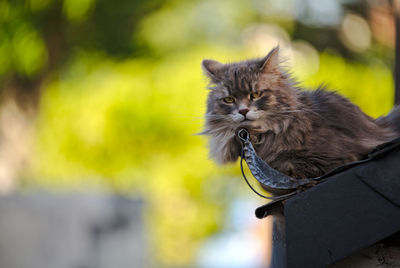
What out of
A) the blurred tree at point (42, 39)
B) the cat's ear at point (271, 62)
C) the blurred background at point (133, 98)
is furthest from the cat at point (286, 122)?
the blurred tree at point (42, 39)

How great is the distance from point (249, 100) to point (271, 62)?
0.32 m

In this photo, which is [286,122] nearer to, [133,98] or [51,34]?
[133,98]

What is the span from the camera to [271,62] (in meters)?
3.42

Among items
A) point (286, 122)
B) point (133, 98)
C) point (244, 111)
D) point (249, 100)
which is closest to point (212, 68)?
point (249, 100)

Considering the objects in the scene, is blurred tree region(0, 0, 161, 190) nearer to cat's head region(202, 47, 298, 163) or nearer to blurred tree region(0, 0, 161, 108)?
blurred tree region(0, 0, 161, 108)

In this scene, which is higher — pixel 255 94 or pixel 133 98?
pixel 255 94

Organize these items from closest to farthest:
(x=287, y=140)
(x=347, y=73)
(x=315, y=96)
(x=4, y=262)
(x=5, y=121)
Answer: (x=287, y=140) < (x=315, y=96) < (x=4, y=262) < (x=347, y=73) < (x=5, y=121)

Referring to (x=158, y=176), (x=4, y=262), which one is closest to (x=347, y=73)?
(x=158, y=176)

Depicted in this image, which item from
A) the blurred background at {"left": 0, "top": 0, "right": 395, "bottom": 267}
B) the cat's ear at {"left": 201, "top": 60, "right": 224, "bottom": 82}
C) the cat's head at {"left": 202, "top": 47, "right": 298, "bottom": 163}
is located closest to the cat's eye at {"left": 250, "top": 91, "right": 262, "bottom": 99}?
the cat's head at {"left": 202, "top": 47, "right": 298, "bottom": 163}

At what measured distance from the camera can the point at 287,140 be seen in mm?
3143

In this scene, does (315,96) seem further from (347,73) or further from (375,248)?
(347,73)

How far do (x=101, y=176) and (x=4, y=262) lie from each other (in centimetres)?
715

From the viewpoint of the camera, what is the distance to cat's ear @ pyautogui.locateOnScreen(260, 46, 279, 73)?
11.1ft

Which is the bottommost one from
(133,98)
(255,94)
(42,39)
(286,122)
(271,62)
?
(133,98)
